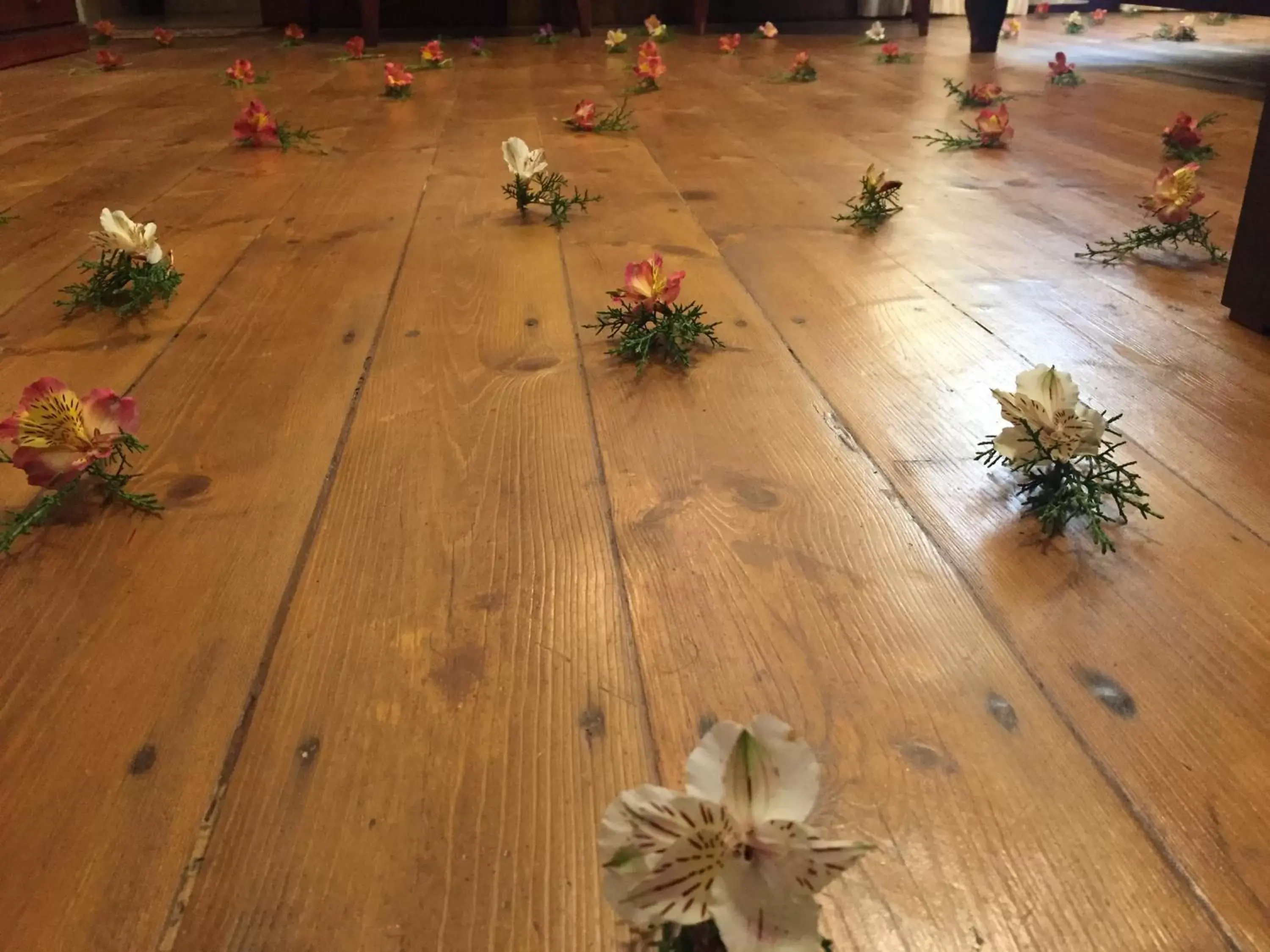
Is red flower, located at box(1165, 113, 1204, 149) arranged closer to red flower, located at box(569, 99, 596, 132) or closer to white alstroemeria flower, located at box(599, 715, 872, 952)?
red flower, located at box(569, 99, 596, 132)

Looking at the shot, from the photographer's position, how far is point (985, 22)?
3.68 meters

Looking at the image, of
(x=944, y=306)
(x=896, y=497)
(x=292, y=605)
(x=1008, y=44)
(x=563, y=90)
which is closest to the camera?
(x=292, y=605)

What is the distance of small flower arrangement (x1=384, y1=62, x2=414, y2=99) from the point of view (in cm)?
277

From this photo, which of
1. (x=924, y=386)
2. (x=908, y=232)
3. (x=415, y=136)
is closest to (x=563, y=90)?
(x=415, y=136)

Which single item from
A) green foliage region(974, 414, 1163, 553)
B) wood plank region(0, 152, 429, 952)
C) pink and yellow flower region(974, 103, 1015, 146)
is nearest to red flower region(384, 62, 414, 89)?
pink and yellow flower region(974, 103, 1015, 146)

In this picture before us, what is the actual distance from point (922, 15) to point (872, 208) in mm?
3404

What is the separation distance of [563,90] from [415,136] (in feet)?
2.85

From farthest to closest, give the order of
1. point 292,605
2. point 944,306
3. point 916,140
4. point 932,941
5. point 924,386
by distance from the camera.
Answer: point 916,140, point 944,306, point 924,386, point 292,605, point 932,941

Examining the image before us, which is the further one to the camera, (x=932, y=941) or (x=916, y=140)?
(x=916, y=140)

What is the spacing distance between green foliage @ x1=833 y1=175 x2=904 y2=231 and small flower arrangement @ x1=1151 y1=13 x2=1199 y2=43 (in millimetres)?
3371

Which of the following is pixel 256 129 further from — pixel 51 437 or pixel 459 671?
pixel 459 671

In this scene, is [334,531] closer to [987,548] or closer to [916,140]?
[987,548]

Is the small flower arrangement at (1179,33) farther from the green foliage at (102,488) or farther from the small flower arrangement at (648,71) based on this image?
the green foliage at (102,488)

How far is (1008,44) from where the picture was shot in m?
4.02
